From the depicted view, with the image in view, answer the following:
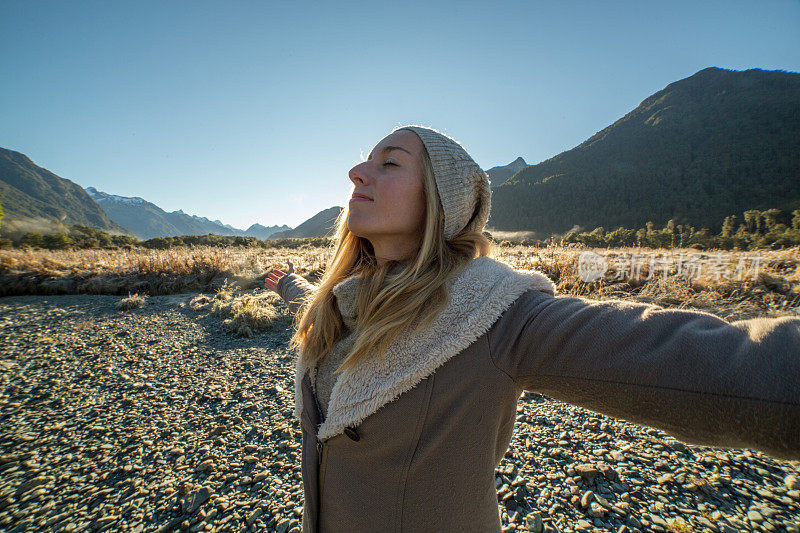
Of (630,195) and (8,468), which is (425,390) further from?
(630,195)

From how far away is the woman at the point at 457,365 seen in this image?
2.12 ft

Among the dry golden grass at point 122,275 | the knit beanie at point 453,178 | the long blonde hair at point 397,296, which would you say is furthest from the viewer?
the dry golden grass at point 122,275

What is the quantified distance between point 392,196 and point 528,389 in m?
0.93

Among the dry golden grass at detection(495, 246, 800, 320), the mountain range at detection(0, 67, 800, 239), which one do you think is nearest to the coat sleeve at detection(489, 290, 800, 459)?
the dry golden grass at detection(495, 246, 800, 320)

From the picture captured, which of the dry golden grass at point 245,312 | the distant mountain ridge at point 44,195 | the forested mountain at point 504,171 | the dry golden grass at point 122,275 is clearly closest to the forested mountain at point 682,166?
the forested mountain at point 504,171

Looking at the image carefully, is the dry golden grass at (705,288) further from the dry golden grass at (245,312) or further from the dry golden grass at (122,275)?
the dry golden grass at (122,275)

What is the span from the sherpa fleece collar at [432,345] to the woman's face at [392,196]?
44 cm

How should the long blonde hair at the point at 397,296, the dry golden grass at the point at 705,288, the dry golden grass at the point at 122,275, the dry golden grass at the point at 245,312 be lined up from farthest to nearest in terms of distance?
the dry golden grass at the point at 122,275, the dry golden grass at the point at 245,312, the dry golden grass at the point at 705,288, the long blonde hair at the point at 397,296

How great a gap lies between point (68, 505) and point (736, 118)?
10556 centimetres

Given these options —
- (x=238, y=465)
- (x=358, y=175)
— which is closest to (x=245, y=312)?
(x=238, y=465)

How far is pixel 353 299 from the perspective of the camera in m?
1.33

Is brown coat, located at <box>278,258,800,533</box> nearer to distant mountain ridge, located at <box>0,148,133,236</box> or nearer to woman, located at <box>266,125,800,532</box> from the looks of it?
woman, located at <box>266,125,800,532</box>

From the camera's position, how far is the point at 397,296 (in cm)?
116

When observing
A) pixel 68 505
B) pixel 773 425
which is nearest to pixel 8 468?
pixel 68 505
